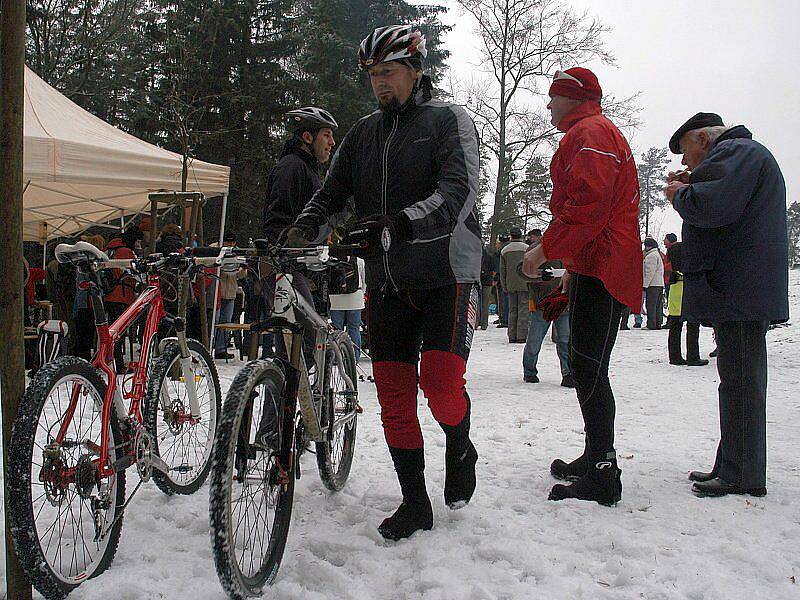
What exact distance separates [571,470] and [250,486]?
210 cm

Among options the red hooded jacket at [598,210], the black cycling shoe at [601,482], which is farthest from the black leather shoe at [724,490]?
the red hooded jacket at [598,210]

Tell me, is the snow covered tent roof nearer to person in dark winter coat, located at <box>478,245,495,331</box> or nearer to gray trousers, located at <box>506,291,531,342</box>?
gray trousers, located at <box>506,291,531,342</box>

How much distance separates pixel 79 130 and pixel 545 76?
22.5m

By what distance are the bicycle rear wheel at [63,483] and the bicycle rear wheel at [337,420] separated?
1.07 meters

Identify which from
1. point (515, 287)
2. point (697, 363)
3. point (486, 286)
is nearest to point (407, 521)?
point (697, 363)

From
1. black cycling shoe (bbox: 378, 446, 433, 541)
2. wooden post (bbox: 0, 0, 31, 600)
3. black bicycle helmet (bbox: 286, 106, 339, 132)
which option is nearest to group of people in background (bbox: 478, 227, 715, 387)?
black cycling shoe (bbox: 378, 446, 433, 541)

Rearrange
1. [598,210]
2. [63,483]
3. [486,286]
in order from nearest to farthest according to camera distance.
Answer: [63,483] → [598,210] → [486,286]

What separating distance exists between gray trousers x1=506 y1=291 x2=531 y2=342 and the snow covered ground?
24.9 feet

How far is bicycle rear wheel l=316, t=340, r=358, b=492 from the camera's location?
137 inches

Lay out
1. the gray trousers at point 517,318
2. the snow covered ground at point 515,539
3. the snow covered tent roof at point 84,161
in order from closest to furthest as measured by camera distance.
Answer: the snow covered ground at point 515,539, the snow covered tent roof at point 84,161, the gray trousers at point 517,318

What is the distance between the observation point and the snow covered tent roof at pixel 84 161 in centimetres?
664

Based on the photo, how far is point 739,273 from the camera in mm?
3561

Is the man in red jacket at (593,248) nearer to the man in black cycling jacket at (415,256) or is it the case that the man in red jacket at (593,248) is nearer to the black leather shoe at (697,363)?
the man in black cycling jacket at (415,256)

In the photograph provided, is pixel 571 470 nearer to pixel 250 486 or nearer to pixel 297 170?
pixel 250 486
